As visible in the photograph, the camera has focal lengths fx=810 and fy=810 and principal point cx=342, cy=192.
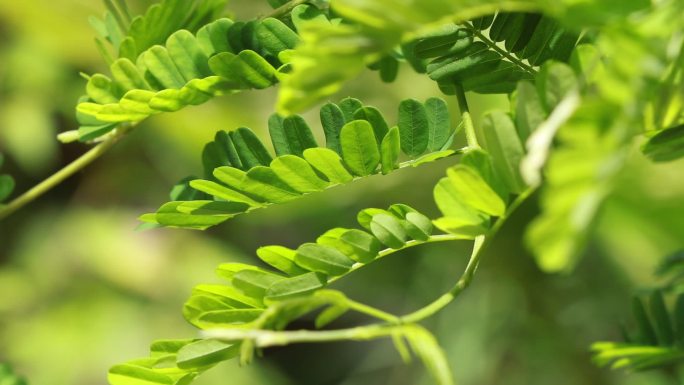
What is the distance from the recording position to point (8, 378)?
414mm

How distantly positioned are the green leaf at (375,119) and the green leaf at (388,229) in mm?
52

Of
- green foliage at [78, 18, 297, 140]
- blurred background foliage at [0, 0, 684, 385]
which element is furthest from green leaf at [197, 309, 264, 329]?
blurred background foliage at [0, 0, 684, 385]

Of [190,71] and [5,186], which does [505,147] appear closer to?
[190,71]

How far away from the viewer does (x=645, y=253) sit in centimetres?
166

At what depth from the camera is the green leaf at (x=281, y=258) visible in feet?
1.15

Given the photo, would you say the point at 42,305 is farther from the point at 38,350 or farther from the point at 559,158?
the point at 559,158

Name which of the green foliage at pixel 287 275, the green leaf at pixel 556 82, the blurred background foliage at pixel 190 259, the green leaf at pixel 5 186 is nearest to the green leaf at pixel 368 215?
the green foliage at pixel 287 275

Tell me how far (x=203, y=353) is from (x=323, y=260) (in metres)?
0.06

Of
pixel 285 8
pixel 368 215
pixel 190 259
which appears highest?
pixel 285 8

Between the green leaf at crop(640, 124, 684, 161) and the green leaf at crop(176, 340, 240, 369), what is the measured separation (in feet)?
0.59

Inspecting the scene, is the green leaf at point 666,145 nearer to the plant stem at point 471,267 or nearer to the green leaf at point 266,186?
the plant stem at point 471,267

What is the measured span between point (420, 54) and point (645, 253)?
142cm

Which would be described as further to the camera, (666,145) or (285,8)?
(285,8)

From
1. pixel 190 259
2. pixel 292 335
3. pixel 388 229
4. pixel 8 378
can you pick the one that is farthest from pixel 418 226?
pixel 190 259
